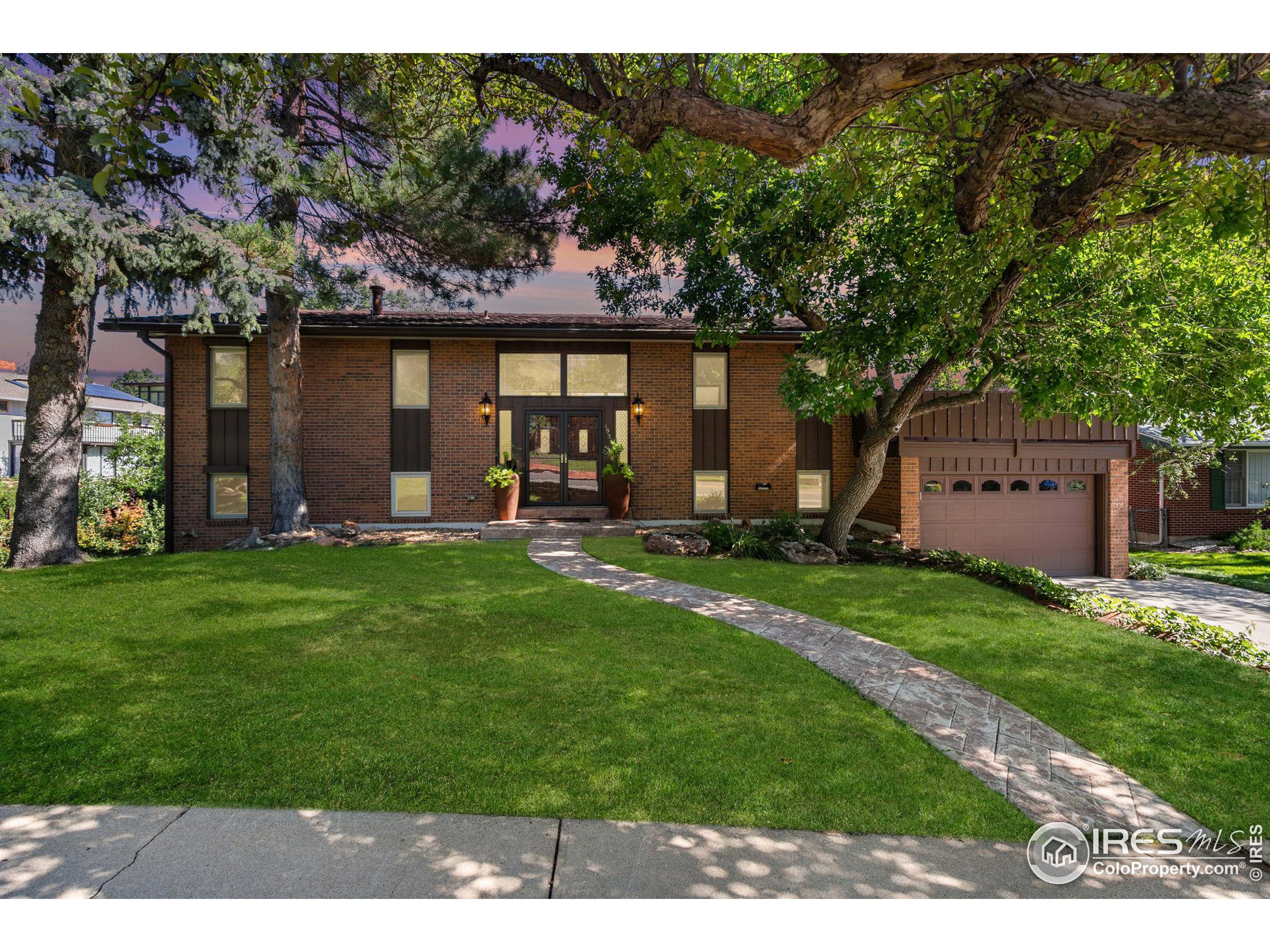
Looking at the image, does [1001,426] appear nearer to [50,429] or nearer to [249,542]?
[249,542]

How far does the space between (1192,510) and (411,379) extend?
70.0 feet

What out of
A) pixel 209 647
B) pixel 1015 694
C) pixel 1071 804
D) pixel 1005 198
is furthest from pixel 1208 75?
pixel 209 647

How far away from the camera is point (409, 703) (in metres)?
4.29

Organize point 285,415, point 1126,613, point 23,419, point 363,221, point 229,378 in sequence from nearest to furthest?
point 1126,613
point 363,221
point 285,415
point 229,378
point 23,419

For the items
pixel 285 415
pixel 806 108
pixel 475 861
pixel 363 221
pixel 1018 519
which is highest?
pixel 363 221

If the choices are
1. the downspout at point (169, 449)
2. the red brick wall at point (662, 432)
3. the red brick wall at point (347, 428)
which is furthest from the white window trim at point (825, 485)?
the downspout at point (169, 449)

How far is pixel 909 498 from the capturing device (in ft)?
40.3

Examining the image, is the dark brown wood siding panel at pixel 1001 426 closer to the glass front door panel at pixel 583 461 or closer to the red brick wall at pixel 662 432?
the red brick wall at pixel 662 432

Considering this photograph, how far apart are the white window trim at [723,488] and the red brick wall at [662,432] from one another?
84 mm

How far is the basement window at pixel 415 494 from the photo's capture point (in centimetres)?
1364

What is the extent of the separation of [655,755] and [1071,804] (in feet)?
7.18

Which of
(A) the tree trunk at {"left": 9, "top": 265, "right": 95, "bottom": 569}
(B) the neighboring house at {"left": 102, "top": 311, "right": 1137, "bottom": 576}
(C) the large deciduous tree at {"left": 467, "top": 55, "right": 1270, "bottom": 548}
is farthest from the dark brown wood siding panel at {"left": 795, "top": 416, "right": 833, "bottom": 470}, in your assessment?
(A) the tree trunk at {"left": 9, "top": 265, "right": 95, "bottom": 569}
